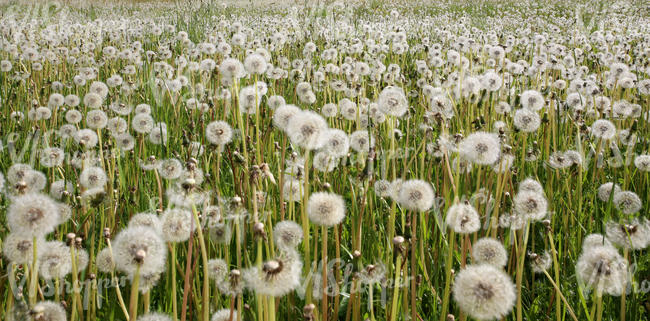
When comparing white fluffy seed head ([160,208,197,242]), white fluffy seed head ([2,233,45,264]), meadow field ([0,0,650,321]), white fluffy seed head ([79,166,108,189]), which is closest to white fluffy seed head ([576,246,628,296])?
meadow field ([0,0,650,321])

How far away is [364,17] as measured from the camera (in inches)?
477

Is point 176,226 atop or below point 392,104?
below

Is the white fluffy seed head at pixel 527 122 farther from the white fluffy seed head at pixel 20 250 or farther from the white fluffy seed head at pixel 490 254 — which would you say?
the white fluffy seed head at pixel 20 250

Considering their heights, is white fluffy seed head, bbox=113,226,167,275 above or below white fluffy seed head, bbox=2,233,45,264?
above

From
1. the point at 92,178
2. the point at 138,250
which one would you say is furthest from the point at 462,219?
the point at 92,178

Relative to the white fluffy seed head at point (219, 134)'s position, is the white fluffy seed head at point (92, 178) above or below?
below

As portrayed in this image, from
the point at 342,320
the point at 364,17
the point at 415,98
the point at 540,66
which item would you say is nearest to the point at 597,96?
the point at 540,66

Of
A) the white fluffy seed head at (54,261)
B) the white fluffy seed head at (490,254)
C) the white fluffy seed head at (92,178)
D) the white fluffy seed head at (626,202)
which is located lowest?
the white fluffy seed head at (626,202)

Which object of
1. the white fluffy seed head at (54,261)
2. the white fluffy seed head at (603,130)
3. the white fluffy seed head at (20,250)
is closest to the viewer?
the white fluffy seed head at (20,250)

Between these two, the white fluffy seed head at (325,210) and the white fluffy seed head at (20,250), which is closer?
the white fluffy seed head at (20,250)

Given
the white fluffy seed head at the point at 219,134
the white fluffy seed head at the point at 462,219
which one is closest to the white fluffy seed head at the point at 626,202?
the white fluffy seed head at the point at 462,219

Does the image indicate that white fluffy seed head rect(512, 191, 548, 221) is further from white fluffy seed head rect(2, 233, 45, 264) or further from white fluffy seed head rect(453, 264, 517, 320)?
white fluffy seed head rect(2, 233, 45, 264)

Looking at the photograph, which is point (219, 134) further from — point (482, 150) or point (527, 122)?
point (527, 122)

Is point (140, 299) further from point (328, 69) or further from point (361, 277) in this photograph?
point (328, 69)
